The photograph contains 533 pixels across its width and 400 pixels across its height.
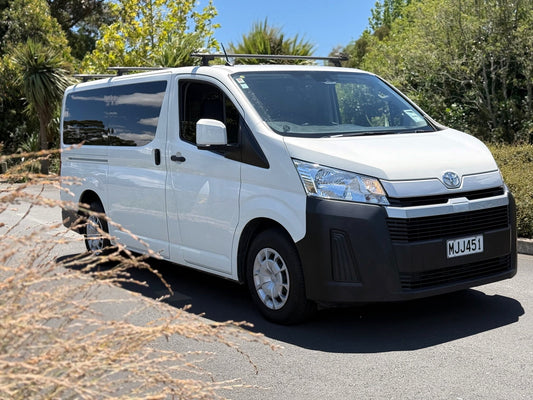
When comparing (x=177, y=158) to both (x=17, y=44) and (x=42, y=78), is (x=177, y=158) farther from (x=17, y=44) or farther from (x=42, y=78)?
(x=17, y=44)

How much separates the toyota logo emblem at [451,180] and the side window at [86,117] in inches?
161

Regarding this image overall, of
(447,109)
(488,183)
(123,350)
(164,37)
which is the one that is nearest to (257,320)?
(488,183)

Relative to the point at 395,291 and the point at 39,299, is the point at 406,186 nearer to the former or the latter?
the point at 395,291

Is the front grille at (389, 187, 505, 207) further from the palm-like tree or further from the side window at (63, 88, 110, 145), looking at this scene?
the palm-like tree

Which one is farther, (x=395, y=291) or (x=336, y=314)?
(x=336, y=314)

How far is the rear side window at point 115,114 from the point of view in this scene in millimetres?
7480

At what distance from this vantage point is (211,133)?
6.22 m

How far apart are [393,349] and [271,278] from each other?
1.15m

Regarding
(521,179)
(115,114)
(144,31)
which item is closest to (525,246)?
(521,179)

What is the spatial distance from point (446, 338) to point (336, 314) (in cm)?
106

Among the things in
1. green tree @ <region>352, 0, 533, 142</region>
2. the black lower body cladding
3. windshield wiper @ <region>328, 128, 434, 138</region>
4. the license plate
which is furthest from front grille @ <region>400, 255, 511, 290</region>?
green tree @ <region>352, 0, 533, 142</region>

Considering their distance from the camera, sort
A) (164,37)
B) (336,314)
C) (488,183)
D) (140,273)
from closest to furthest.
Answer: (488,183) → (336,314) → (140,273) → (164,37)

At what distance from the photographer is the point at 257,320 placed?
6.14 m

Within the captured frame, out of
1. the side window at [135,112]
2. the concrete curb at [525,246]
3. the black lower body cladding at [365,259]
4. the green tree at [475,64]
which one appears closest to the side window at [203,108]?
the side window at [135,112]
